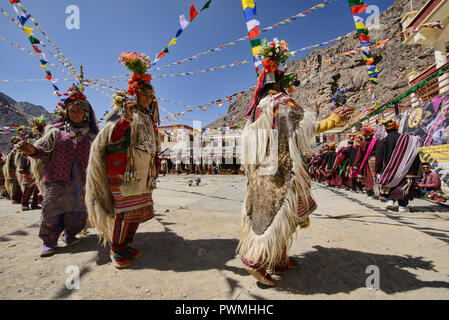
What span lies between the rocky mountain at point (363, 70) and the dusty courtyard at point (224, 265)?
85.6 ft

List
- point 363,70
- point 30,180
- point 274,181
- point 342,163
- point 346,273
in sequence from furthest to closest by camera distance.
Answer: point 363,70
point 342,163
point 30,180
point 346,273
point 274,181

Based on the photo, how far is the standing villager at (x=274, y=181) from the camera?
4.59ft

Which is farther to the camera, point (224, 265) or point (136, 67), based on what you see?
point (136, 67)

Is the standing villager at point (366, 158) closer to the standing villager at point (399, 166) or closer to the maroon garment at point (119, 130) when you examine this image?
the standing villager at point (399, 166)

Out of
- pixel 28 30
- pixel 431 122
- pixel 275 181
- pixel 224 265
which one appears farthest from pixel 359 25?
pixel 28 30

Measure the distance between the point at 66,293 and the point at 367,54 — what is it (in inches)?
202

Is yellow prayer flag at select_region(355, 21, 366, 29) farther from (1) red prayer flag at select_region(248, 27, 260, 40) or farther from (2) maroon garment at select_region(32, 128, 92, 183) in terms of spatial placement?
(2) maroon garment at select_region(32, 128, 92, 183)

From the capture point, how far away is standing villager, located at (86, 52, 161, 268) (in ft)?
6.07

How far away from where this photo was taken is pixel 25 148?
79.0 inches

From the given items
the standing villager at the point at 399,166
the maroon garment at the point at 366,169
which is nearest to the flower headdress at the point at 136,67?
the standing villager at the point at 399,166

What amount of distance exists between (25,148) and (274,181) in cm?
252

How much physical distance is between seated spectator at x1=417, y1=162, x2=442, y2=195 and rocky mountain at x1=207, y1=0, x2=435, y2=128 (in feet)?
79.1

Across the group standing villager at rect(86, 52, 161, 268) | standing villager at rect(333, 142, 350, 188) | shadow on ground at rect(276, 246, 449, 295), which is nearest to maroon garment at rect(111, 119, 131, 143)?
standing villager at rect(86, 52, 161, 268)

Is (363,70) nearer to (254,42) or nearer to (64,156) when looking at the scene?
(254,42)
